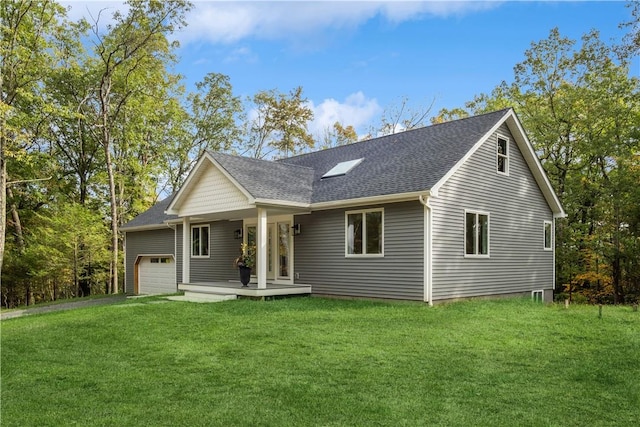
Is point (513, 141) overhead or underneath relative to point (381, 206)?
overhead

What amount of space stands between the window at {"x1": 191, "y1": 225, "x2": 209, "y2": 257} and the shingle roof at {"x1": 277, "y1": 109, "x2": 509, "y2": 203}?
520cm

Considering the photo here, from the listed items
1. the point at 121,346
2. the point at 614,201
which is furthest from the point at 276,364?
the point at 614,201

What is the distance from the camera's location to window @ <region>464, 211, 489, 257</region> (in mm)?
13188

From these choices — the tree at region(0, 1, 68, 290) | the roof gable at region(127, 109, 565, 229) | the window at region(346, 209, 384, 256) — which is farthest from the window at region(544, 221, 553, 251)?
the tree at region(0, 1, 68, 290)

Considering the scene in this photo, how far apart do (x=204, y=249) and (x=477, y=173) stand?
10576mm

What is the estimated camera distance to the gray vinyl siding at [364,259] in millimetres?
11961

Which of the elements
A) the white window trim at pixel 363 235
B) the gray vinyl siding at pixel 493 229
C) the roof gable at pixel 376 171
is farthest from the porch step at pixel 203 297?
the gray vinyl siding at pixel 493 229

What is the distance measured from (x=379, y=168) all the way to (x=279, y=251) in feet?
14.0

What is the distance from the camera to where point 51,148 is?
27.6m

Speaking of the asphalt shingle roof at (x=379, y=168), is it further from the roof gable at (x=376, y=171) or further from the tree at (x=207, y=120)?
the tree at (x=207, y=120)

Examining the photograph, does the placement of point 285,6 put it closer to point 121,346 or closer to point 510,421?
point 121,346

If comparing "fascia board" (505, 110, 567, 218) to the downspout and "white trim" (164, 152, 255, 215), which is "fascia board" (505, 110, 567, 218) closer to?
the downspout

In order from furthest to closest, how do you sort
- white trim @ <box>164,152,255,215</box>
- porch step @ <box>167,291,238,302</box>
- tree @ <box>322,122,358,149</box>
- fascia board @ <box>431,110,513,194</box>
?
1. tree @ <box>322,122,358,149</box>
2. porch step @ <box>167,291,238,302</box>
3. white trim @ <box>164,152,255,215</box>
4. fascia board @ <box>431,110,513,194</box>

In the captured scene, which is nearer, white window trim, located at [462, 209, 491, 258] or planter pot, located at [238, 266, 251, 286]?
white window trim, located at [462, 209, 491, 258]
